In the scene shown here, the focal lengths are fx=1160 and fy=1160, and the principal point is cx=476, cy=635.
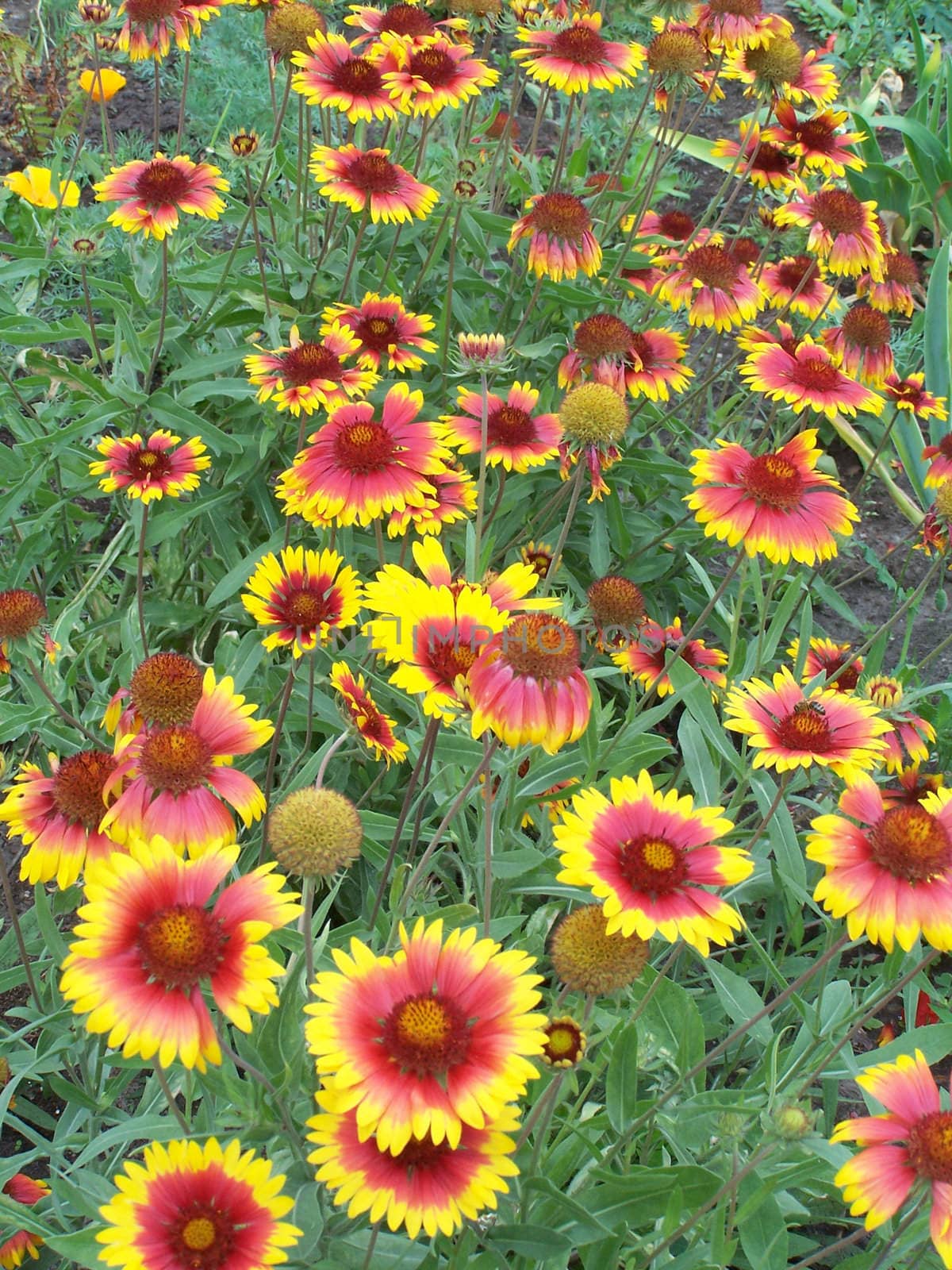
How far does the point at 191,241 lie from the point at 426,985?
2.23m

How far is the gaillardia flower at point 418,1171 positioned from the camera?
1.10 m

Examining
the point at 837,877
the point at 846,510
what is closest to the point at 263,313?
the point at 846,510

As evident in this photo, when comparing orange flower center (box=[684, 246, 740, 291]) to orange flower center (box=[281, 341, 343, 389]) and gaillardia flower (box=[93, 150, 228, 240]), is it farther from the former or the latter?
gaillardia flower (box=[93, 150, 228, 240])

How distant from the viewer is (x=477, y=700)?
4.25ft

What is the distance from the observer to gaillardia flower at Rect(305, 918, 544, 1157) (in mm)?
1066

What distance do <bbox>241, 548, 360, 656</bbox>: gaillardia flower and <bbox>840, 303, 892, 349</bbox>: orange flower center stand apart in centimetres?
157

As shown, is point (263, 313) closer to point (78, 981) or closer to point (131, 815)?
point (131, 815)

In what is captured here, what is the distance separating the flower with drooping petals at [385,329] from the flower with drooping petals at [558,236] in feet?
0.94

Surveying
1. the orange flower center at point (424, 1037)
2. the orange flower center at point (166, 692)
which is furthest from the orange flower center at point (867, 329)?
the orange flower center at point (424, 1037)

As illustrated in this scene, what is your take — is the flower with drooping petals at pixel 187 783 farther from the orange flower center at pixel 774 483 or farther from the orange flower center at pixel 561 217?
the orange flower center at pixel 561 217

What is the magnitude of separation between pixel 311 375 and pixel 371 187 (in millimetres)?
504

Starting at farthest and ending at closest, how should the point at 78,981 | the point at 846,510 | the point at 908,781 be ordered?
the point at 908,781
the point at 846,510
the point at 78,981

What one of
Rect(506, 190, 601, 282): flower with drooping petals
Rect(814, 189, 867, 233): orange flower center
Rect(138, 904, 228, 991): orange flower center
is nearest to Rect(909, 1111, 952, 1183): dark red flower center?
Rect(138, 904, 228, 991): orange flower center

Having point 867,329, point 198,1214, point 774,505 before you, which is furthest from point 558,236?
point 198,1214
